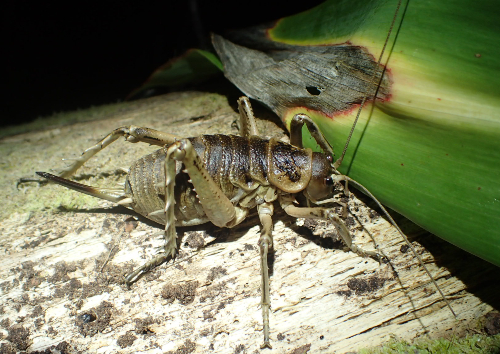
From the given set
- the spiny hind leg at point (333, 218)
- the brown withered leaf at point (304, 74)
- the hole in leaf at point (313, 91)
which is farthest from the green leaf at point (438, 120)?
the hole in leaf at point (313, 91)

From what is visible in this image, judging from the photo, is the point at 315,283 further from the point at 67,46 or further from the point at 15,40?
the point at 15,40

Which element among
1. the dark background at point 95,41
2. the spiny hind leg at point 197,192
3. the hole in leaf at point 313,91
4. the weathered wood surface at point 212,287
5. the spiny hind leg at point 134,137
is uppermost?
the dark background at point 95,41

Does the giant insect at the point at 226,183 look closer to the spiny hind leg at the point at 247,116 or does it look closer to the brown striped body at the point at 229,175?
the brown striped body at the point at 229,175

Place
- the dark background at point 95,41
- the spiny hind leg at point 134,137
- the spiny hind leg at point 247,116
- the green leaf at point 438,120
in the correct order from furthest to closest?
the dark background at point 95,41 < the spiny hind leg at point 247,116 < the spiny hind leg at point 134,137 < the green leaf at point 438,120

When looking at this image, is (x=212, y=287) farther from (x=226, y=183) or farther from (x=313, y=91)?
(x=313, y=91)

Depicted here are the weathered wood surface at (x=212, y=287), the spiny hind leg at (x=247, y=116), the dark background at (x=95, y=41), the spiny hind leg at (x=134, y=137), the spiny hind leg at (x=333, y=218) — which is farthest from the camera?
the dark background at (x=95, y=41)

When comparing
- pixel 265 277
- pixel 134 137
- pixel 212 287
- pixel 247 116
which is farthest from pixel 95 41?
pixel 265 277

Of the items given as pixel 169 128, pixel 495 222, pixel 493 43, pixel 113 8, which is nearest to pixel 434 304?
pixel 495 222
